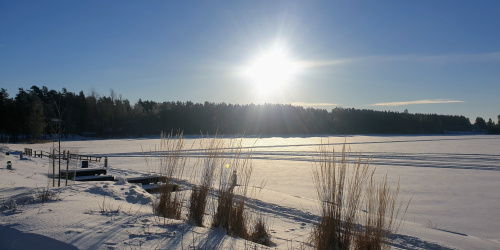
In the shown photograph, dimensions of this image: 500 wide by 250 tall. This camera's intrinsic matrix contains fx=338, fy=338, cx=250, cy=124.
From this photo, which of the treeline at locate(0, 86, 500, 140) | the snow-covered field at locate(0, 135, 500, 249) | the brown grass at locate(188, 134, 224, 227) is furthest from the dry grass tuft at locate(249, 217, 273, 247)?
the treeline at locate(0, 86, 500, 140)

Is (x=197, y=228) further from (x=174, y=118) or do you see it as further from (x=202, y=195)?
(x=174, y=118)

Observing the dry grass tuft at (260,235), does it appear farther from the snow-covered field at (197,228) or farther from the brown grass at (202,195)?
the brown grass at (202,195)

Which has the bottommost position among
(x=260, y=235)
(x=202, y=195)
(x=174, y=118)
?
(x=260, y=235)

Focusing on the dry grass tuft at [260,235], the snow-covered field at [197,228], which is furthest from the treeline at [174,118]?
the dry grass tuft at [260,235]

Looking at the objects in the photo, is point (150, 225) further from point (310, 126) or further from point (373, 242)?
point (310, 126)

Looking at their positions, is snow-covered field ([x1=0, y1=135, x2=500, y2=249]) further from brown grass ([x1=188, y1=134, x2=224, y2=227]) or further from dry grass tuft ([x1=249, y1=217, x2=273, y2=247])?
brown grass ([x1=188, y1=134, x2=224, y2=227])

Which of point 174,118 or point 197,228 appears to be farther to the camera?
point 174,118

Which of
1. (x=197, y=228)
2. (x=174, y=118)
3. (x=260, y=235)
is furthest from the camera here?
(x=174, y=118)

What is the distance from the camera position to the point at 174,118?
73438mm

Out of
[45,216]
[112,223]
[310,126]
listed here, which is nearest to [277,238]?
[112,223]

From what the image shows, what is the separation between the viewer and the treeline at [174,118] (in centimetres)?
4978

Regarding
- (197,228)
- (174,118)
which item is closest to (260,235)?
(197,228)

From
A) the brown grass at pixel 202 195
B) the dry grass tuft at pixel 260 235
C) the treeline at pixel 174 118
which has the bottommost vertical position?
the dry grass tuft at pixel 260 235

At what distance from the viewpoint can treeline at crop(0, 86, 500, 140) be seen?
49.8 m
